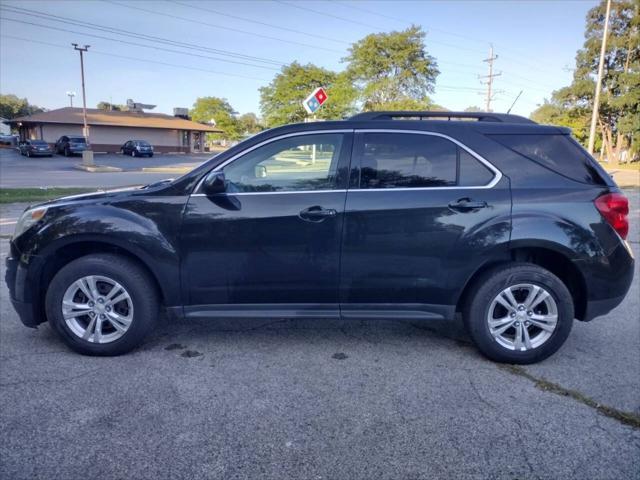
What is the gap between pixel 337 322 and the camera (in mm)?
4691

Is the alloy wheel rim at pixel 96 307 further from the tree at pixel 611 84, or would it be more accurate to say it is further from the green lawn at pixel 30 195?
the tree at pixel 611 84

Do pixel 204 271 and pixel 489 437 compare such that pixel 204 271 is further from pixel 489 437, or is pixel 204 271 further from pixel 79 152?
pixel 79 152

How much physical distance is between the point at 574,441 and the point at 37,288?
3.87 meters

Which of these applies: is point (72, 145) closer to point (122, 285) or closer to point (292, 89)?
point (292, 89)

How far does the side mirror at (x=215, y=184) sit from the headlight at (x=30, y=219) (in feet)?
4.32

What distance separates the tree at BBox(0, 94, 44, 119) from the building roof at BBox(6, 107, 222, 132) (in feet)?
180

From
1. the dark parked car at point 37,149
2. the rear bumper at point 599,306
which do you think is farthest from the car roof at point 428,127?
the dark parked car at point 37,149

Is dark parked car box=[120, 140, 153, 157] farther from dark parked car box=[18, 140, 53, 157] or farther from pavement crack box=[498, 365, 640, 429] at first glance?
pavement crack box=[498, 365, 640, 429]

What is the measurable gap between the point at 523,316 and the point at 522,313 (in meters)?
0.03

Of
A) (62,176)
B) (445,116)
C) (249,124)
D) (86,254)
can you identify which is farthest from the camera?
(249,124)

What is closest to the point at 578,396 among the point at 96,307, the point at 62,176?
the point at 96,307

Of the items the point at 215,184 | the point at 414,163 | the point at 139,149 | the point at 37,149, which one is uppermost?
the point at 139,149

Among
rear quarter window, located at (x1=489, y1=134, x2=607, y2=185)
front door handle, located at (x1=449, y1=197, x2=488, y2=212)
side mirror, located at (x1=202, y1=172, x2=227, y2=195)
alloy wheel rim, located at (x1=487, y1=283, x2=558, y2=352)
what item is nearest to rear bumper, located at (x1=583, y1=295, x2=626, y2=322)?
alloy wheel rim, located at (x1=487, y1=283, x2=558, y2=352)

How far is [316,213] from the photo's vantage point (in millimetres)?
3588
